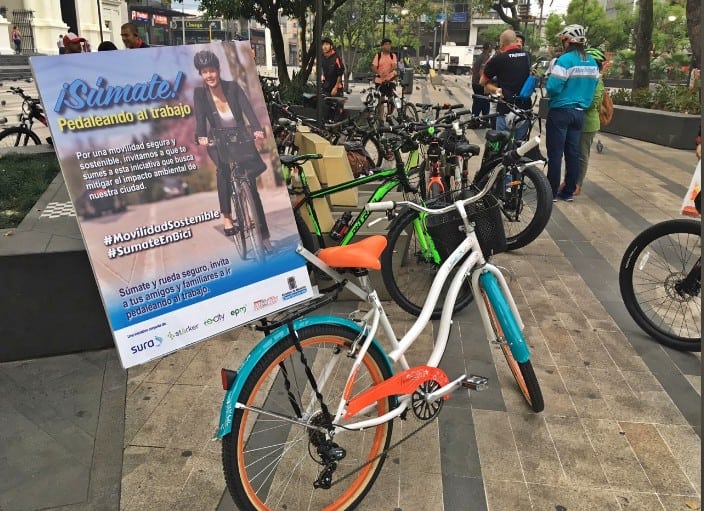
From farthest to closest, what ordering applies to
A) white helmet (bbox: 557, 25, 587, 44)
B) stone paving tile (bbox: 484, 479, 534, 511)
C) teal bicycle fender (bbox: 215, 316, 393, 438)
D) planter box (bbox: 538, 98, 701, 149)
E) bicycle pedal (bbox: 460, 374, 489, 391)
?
planter box (bbox: 538, 98, 701, 149), white helmet (bbox: 557, 25, 587, 44), bicycle pedal (bbox: 460, 374, 489, 391), stone paving tile (bbox: 484, 479, 534, 511), teal bicycle fender (bbox: 215, 316, 393, 438)

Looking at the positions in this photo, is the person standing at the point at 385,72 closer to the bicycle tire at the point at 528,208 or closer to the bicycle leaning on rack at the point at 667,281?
the bicycle tire at the point at 528,208

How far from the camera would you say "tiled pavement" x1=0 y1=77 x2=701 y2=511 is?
8.14ft

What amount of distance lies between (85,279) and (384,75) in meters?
10.5

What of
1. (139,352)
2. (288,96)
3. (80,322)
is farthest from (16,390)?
(288,96)

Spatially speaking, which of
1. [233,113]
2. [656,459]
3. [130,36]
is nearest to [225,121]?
[233,113]

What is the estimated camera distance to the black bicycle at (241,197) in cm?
209

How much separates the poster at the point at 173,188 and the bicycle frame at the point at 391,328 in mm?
197

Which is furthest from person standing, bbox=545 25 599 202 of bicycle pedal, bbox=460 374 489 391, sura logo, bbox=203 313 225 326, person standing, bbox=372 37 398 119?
person standing, bbox=372 37 398 119

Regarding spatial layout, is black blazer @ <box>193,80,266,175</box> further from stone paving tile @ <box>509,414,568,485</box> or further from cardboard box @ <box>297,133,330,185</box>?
cardboard box @ <box>297,133,330,185</box>

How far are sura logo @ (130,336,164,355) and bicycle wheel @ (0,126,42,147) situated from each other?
698cm

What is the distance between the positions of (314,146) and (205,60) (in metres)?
3.35

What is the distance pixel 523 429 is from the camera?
2.90 metres

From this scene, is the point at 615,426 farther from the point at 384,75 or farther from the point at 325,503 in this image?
the point at 384,75

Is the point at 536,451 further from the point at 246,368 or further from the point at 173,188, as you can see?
the point at 173,188
